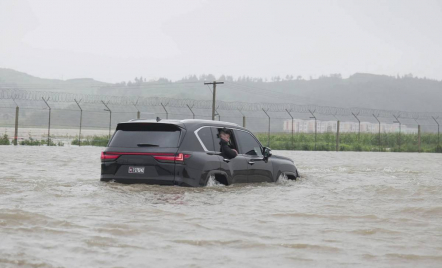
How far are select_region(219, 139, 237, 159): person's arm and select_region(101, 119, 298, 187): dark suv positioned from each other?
0.08m

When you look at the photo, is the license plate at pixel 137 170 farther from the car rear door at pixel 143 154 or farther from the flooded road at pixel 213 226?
the flooded road at pixel 213 226

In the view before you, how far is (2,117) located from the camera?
15775 centimetres

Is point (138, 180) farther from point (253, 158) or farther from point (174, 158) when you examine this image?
point (253, 158)

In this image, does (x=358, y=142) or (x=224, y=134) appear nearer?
(x=224, y=134)

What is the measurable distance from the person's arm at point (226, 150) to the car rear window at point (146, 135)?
104 centimetres

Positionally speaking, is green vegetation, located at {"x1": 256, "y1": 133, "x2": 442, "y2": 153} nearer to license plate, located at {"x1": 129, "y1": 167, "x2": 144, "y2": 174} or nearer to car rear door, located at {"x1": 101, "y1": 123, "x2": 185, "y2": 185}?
car rear door, located at {"x1": 101, "y1": 123, "x2": 185, "y2": 185}

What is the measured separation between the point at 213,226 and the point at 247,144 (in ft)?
15.5

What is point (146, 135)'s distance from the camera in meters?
10.7

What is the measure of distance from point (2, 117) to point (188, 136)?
15663 cm

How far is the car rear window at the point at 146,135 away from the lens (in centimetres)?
1059

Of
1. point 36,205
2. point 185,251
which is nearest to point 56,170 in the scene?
point 36,205

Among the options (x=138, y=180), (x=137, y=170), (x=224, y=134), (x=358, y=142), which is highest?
(x=358, y=142)

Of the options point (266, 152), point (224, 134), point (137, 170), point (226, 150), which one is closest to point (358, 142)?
point (266, 152)

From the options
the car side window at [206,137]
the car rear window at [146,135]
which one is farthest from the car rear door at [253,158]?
the car rear window at [146,135]
